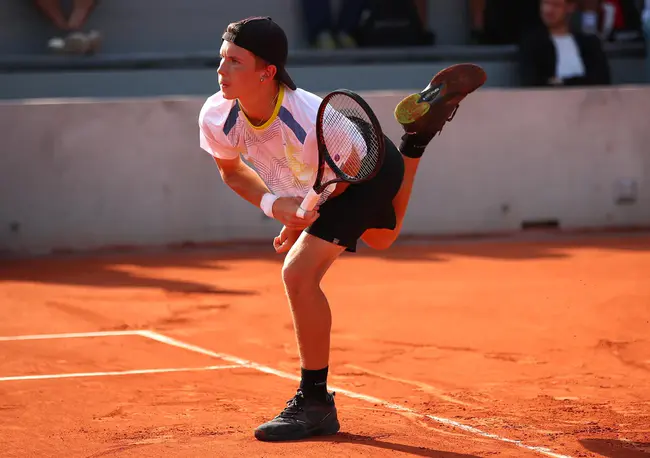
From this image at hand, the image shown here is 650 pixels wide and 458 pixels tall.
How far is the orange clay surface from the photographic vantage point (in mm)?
4785

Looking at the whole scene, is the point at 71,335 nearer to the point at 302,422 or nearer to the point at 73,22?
the point at 302,422

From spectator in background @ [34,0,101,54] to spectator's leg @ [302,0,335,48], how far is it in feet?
7.68

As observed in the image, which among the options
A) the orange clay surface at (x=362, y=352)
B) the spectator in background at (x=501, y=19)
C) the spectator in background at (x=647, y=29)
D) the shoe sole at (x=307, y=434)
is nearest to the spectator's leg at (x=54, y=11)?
the orange clay surface at (x=362, y=352)

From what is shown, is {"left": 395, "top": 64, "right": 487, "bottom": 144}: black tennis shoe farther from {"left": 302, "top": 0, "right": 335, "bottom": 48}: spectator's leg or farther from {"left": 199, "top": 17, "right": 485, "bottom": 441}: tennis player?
{"left": 302, "top": 0, "right": 335, "bottom": 48}: spectator's leg

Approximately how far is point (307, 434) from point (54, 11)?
29.7 feet

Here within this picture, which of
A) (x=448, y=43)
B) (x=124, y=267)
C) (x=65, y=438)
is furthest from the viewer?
(x=448, y=43)

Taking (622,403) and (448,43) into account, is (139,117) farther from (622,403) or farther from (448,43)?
(622,403)

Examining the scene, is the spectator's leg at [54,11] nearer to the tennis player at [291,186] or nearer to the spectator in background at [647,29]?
the spectator in background at [647,29]

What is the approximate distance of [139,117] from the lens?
422 inches

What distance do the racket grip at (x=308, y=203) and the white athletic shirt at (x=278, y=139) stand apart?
11 centimetres

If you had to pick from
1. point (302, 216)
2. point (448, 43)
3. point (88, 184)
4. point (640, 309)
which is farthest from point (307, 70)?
point (302, 216)

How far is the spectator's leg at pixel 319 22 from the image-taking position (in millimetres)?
12758

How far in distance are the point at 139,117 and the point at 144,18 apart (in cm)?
292

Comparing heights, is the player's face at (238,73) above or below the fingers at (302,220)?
above
